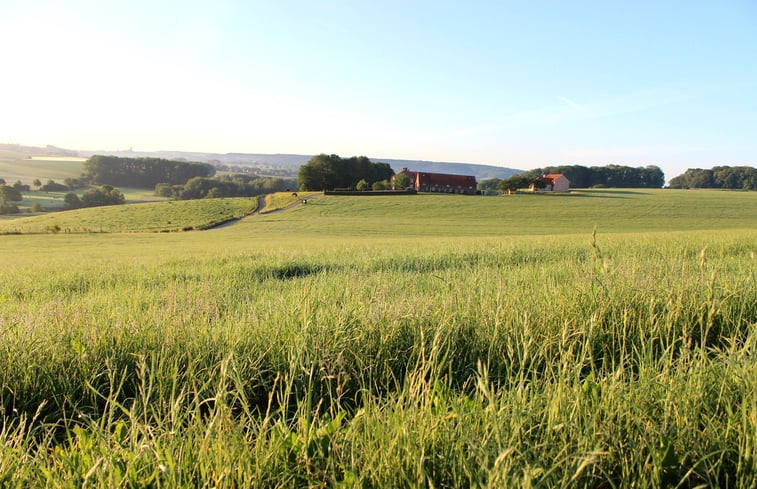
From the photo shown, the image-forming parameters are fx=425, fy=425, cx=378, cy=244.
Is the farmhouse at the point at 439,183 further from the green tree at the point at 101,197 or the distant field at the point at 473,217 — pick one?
the green tree at the point at 101,197

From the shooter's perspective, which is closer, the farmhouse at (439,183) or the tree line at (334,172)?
the tree line at (334,172)

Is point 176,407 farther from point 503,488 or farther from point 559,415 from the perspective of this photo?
point 559,415

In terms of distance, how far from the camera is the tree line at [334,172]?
9256cm

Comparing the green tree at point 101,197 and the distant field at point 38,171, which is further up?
the distant field at point 38,171

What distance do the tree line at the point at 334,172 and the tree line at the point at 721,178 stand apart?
318 ft

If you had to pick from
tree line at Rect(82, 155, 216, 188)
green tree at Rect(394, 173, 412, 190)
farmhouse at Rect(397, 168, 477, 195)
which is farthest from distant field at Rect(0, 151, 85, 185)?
farmhouse at Rect(397, 168, 477, 195)

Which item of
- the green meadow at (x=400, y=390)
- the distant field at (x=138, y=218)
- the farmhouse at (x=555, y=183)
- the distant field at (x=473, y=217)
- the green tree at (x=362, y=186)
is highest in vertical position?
the farmhouse at (x=555, y=183)

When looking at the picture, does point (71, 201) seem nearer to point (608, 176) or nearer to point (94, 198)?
point (94, 198)

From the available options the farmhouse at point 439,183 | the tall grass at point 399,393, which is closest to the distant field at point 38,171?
the farmhouse at point 439,183

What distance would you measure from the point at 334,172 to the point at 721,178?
108939 millimetres

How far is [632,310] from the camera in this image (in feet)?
10.3

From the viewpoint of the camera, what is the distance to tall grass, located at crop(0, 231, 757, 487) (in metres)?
1.50

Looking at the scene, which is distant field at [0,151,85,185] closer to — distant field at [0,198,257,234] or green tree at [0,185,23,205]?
green tree at [0,185,23,205]

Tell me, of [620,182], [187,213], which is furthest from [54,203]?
[620,182]
